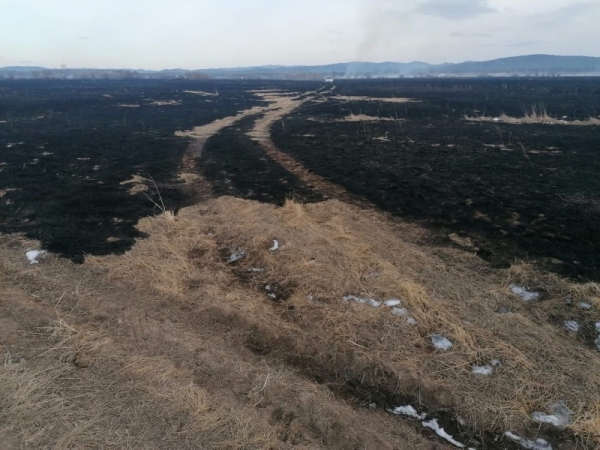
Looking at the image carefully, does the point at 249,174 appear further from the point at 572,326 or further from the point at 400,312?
the point at 572,326

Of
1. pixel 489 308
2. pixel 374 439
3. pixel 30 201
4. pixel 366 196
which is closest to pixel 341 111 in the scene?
pixel 366 196

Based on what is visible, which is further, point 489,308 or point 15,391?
point 489,308

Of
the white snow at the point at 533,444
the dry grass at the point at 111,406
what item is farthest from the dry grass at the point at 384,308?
the dry grass at the point at 111,406

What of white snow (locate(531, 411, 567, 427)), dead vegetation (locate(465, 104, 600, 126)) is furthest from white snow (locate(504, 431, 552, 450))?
dead vegetation (locate(465, 104, 600, 126))

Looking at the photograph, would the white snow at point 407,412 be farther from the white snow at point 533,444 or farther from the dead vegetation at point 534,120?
the dead vegetation at point 534,120

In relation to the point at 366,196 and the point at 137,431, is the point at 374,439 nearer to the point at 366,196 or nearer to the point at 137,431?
the point at 137,431

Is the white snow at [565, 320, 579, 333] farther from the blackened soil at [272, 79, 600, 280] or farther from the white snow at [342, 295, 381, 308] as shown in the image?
the white snow at [342, 295, 381, 308]
